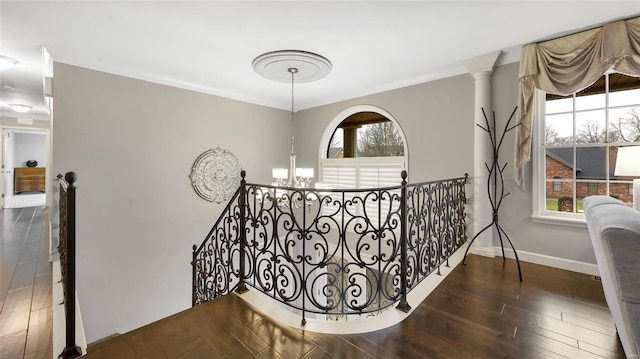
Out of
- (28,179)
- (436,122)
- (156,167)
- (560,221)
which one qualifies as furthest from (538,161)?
(28,179)

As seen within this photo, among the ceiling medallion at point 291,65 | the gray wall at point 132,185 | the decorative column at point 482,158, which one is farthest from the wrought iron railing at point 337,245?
the ceiling medallion at point 291,65

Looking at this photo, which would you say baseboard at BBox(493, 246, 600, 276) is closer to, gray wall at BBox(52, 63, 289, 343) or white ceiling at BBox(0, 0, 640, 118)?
white ceiling at BBox(0, 0, 640, 118)

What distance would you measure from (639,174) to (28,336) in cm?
472

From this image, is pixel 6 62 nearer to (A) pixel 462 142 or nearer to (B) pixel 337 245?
(B) pixel 337 245

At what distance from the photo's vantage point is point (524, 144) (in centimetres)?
285

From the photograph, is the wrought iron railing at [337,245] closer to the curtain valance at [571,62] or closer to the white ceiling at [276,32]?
the curtain valance at [571,62]

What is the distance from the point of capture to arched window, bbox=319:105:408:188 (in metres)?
4.28

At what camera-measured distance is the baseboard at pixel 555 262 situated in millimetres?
2656

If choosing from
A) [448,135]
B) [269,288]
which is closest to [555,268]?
[448,135]

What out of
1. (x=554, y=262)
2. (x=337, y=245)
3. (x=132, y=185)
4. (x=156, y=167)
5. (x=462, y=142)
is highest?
(x=462, y=142)

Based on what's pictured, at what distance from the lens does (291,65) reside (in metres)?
3.10

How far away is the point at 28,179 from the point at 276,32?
32.6 ft

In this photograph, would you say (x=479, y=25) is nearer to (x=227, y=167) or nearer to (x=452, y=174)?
(x=452, y=174)

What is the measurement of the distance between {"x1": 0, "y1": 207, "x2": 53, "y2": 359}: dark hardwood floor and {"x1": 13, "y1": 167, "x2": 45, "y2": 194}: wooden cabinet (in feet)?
15.4
